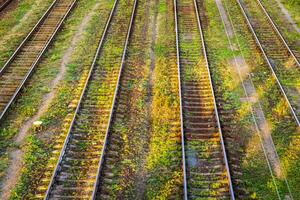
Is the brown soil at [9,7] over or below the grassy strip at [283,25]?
over

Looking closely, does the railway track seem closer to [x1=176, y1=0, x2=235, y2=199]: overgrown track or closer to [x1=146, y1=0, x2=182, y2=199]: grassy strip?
[x1=176, y1=0, x2=235, y2=199]: overgrown track

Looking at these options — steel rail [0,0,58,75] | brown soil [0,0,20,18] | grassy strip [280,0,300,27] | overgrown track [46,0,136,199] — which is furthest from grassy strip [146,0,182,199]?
brown soil [0,0,20,18]

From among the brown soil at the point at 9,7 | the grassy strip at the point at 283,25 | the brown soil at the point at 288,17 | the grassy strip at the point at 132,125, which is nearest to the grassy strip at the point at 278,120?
the grassy strip at the point at 283,25

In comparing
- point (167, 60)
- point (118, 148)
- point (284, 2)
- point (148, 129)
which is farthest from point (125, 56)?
point (284, 2)

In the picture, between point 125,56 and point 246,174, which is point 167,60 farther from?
point 246,174

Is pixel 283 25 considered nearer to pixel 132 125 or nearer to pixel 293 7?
pixel 293 7

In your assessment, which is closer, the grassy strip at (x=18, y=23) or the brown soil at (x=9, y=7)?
the grassy strip at (x=18, y=23)

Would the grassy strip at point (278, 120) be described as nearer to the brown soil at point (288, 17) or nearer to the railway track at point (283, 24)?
the railway track at point (283, 24)
